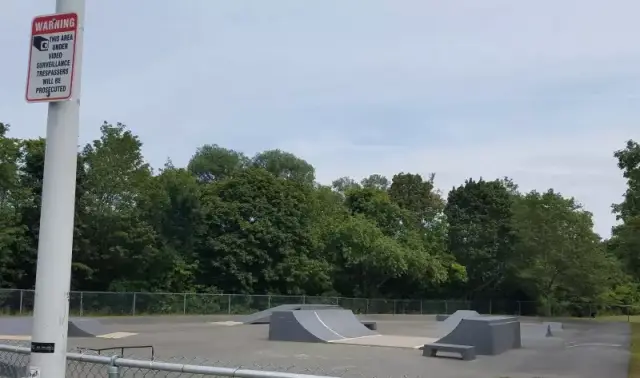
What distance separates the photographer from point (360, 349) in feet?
65.4

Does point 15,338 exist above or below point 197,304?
above

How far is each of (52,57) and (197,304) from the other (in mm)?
34500

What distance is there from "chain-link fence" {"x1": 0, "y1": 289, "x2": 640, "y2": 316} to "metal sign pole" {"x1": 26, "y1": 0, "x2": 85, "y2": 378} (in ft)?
51.0

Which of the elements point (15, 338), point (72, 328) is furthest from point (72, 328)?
point (15, 338)

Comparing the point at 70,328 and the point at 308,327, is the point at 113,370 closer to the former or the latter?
the point at 308,327

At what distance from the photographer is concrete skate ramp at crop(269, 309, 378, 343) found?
74.0ft

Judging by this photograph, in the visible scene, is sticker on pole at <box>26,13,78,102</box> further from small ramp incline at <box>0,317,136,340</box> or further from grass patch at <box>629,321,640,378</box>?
small ramp incline at <box>0,317,136,340</box>

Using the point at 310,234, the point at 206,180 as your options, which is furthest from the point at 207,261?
the point at 206,180

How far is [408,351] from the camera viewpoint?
1994 cm

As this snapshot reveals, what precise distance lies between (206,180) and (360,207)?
32243mm

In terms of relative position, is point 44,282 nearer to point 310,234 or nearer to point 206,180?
point 310,234

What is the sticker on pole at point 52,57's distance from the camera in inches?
142

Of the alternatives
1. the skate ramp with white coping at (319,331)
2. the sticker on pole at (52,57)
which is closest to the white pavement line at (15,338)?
the skate ramp with white coping at (319,331)

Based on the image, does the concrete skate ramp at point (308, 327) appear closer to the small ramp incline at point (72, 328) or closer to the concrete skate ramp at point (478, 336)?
the concrete skate ramp at point (478, 336)
